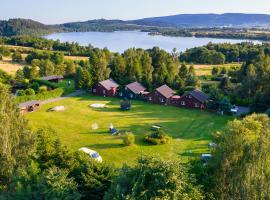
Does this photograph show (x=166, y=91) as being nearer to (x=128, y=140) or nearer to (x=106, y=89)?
(x=106, y=89)

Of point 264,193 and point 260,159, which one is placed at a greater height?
point 260,159

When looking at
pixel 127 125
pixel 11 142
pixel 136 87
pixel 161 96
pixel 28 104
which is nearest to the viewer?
pixel 11 142

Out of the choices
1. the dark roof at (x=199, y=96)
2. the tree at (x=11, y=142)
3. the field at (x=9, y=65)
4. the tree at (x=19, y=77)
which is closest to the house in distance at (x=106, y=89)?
the dark roof at (x=199, y=96)

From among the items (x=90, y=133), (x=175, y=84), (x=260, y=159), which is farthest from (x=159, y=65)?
(x=260, y=159)

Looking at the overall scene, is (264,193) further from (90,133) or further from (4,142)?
(90,133)

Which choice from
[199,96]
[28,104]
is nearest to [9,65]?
[28,104]

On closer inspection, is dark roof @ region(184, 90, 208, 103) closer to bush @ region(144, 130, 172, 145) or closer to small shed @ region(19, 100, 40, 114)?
bush @ region(144, 130, 172, 145)
